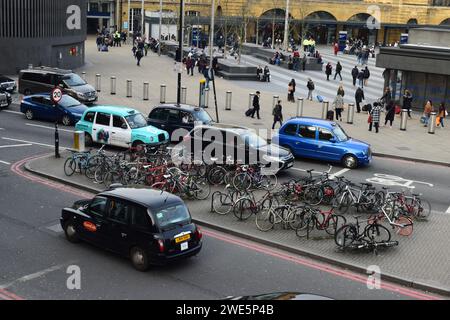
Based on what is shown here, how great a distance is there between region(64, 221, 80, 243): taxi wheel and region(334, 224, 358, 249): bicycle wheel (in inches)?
221

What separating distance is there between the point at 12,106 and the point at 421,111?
2148 cm

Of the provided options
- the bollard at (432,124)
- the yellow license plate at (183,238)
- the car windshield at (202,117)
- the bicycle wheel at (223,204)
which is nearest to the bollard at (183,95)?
the car windshield at (202,117)

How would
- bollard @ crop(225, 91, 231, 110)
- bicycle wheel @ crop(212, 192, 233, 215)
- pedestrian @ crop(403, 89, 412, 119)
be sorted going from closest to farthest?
bicycle wheel @ crop(212, 192, 233, 215), pedestrian @ crop(403, 89, 412, 119), bollard @ crop(225, 91, 231, 110)

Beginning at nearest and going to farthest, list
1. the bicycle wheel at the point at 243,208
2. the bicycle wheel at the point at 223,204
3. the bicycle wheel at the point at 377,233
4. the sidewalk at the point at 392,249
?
the sidewalk at the point at 392,249 → the bicycle wheel at the point at 377,233 → the bicycle wheel at the point at 243,208 → the bicycle wheel at the point at 223,204

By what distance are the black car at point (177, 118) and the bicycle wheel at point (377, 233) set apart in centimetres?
1122

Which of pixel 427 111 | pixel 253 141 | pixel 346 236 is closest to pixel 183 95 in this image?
pixel 427 111

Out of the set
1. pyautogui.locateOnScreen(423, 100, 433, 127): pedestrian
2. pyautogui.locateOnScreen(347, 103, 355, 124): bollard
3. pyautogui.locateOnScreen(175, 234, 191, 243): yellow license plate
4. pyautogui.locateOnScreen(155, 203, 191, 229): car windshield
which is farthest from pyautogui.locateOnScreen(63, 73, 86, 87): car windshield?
pyautogui.locateOnScreen(175, 234, 191, 243): yellow license plate

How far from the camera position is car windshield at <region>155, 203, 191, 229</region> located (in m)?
12.7

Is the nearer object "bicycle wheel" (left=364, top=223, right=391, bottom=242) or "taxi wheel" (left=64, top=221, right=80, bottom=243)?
"taxi wheel" (left=64, top=221, right=80, bottom=243)

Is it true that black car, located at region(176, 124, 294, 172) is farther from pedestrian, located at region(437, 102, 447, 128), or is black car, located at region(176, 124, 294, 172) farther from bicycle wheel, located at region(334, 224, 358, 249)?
pedestrian, located at region(437, 102, 447, 128)

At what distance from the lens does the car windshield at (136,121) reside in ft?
78.3

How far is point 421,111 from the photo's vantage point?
35.5 meters

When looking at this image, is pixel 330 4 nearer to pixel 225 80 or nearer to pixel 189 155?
pixel 225 80

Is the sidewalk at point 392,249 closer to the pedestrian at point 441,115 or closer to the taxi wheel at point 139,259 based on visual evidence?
the taxi wheel at point 139,259
